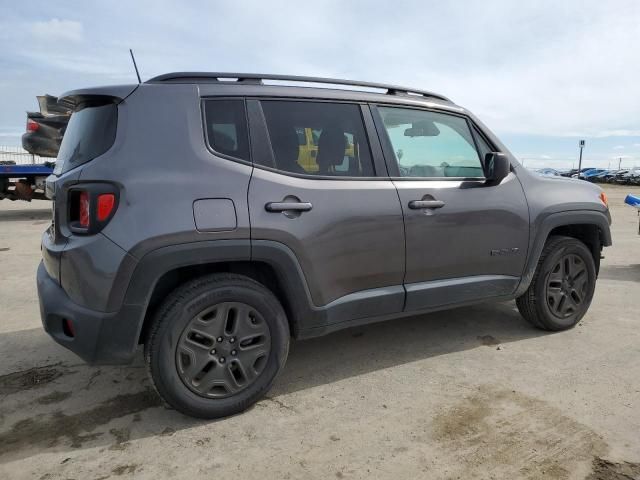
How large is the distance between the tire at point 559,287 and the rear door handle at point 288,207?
218cm

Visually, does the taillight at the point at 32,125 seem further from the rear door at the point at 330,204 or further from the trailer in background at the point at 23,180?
the rear door at the point at 330,204

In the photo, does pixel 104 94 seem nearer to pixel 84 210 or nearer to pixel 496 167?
pixel 84 210

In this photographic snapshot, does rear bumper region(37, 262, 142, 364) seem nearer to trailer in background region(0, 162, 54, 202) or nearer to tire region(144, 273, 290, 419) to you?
tire region(144, 273, 290, 419)

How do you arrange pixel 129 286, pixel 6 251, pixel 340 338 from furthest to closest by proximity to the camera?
pixel 6 251
pixel 340 338
pixel 129 286

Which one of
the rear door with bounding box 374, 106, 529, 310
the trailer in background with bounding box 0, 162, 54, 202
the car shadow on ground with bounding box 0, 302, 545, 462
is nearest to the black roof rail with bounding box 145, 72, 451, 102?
the rear door with bounding box 374, 106, 529, 310

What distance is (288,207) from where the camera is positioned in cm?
272

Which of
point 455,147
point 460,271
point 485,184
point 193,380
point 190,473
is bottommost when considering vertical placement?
point 190,473

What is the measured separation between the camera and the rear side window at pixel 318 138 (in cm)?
285

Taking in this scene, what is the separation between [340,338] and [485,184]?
1.65 meters

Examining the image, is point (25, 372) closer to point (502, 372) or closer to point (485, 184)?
point (502, 372)

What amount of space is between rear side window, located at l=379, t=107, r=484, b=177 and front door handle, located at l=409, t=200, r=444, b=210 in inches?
8.4

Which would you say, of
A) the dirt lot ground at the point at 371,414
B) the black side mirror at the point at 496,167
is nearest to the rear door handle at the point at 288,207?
the dirt lot ground at the point at 371,414

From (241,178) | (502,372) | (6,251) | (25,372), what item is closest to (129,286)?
(241,178)

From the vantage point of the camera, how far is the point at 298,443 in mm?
2463
